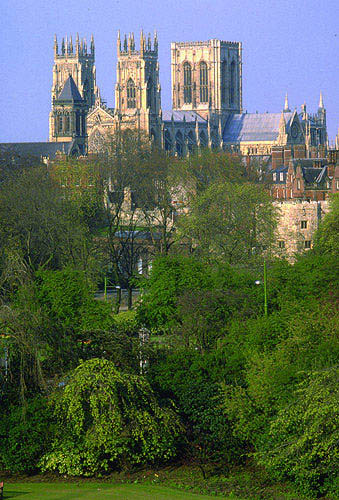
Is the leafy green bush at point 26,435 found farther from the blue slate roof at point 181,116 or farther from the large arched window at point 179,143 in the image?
the blue slate roof at point 181,116

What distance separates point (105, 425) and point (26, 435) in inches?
92.5

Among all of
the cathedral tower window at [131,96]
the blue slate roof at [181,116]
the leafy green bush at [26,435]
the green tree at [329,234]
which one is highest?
the cathedral tower window at [131,96]

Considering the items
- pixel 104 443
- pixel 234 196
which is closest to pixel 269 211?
pixel 234 196

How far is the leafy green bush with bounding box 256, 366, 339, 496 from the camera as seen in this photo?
96.0 ft

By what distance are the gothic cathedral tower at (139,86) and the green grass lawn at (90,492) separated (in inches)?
5644

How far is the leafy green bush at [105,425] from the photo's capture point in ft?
104

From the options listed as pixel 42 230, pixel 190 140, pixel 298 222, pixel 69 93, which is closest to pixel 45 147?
pixel 69 93

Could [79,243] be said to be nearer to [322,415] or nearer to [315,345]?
[315,345]

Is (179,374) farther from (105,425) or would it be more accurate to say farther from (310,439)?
(310,439)

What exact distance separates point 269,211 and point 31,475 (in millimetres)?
34242

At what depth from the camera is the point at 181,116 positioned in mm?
192125

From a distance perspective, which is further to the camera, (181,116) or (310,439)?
(181,116)

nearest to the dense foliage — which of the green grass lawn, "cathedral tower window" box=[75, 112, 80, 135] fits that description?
the green grass lawn

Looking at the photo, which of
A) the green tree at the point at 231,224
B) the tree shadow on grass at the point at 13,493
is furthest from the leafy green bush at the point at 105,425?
the green tree at the point at 231,224
